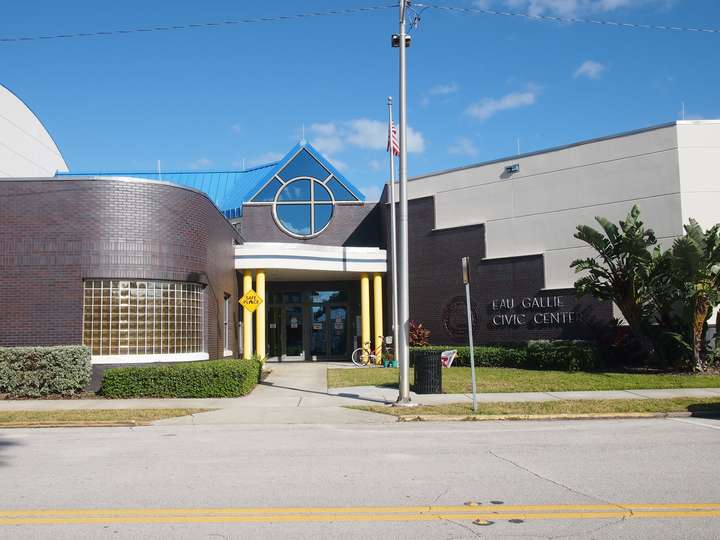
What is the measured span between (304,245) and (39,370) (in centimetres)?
1277

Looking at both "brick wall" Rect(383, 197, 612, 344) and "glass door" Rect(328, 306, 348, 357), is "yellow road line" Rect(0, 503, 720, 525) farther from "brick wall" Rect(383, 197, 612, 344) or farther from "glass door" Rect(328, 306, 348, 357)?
"glass door" Rect(328, 306, 348, 357)

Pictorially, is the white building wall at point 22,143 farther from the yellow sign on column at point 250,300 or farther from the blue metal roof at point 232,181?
the yellow sign on column at point 250,300

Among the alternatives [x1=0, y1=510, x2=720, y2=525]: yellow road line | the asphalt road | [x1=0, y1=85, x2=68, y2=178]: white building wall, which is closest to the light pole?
the asphalt road

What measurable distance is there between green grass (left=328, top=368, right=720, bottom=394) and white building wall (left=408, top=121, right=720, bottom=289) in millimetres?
4714

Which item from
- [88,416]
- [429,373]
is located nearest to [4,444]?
[88,416]

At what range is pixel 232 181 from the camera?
36500mm

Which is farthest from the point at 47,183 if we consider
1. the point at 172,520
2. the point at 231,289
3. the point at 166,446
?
the point at 172,520

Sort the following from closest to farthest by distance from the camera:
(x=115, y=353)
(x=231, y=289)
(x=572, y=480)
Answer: (x=572, y=480)
(x=115, y=353)
(x=231, y=289)

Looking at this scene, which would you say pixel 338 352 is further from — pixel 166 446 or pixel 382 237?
pixel 166 446

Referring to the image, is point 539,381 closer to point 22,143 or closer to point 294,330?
point 294,330

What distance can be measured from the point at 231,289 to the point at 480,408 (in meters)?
13.3

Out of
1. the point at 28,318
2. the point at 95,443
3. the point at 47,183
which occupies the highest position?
the point at 47,183

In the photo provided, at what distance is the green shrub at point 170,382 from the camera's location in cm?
1611

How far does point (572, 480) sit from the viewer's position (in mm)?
7508
